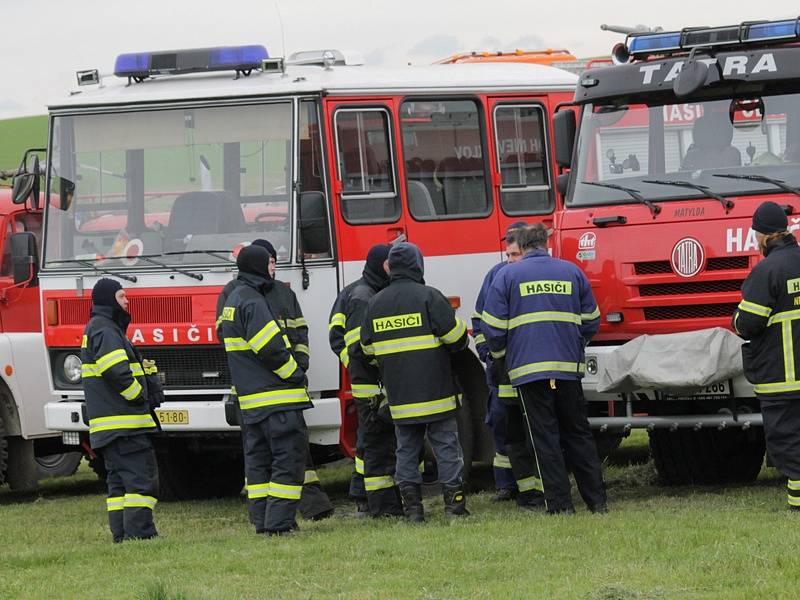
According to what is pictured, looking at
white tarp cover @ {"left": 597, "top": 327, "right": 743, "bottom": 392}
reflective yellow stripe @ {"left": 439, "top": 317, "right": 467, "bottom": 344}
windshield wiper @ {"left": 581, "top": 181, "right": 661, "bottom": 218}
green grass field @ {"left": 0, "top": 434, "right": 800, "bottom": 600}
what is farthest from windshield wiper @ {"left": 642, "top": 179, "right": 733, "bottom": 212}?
green grass field @ {"left": 0, "top": 434, "right": 800, "bottom": 600}

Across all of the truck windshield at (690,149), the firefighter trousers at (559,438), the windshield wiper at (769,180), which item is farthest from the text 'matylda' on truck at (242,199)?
the windshield wiper at (769,180)

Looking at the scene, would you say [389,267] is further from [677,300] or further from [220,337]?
[677,300]

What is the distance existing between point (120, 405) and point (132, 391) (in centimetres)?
14

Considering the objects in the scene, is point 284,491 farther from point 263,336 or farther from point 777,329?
point 777,329

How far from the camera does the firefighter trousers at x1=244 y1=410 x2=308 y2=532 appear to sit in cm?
944

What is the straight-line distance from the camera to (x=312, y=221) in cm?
1041

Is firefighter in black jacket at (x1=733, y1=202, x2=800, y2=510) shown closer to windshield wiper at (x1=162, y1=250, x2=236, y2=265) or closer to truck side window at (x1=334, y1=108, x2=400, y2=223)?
truck side window at (x1=334, y1=108, x2=400, y2=223)

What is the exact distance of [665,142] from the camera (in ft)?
32.4

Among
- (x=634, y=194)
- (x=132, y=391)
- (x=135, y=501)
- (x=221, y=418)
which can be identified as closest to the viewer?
(x=132, y=391)

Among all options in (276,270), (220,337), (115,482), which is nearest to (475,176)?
(276,270)

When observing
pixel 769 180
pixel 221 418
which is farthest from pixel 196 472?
pixel 769 180

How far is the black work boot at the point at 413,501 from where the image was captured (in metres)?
9.70

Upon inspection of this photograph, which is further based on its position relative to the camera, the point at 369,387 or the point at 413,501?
the point at 369,387

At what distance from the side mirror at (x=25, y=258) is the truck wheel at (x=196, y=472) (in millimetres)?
A: 1759
